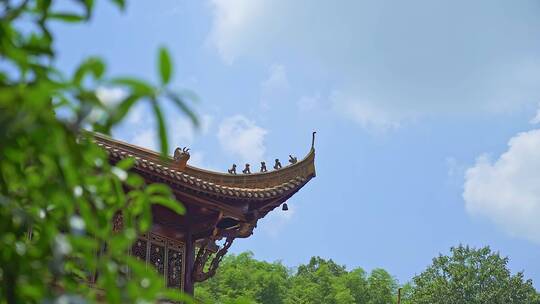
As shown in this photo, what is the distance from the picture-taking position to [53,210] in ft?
5.34

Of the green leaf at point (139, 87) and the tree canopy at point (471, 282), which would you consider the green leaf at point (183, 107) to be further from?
the tree canopy at point (471, 282)

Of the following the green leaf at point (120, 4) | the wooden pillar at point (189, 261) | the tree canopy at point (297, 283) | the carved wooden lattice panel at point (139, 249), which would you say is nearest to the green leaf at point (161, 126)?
the green leaf at point (120, 4)

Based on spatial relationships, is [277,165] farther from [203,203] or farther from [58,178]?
[58,178]

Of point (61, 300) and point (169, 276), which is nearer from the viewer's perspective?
point (61, 300)

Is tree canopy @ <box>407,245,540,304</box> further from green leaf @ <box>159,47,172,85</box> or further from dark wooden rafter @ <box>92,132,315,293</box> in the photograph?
green leaf @ <box>159,47,172,85</box>

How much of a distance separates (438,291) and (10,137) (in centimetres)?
4423

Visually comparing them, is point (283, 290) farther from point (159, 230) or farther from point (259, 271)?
point (159, 230)

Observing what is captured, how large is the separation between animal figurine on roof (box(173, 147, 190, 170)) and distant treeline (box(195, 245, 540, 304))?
94.3 ft

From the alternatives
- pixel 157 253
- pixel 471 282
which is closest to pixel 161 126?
pixel 157 253

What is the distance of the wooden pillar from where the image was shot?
36.3 ft

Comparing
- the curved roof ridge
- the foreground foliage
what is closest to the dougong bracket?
the curved roof ridge

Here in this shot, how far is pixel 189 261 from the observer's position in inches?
440

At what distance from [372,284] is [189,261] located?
37.3 metres

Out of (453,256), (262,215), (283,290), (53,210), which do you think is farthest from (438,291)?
(53,210)
